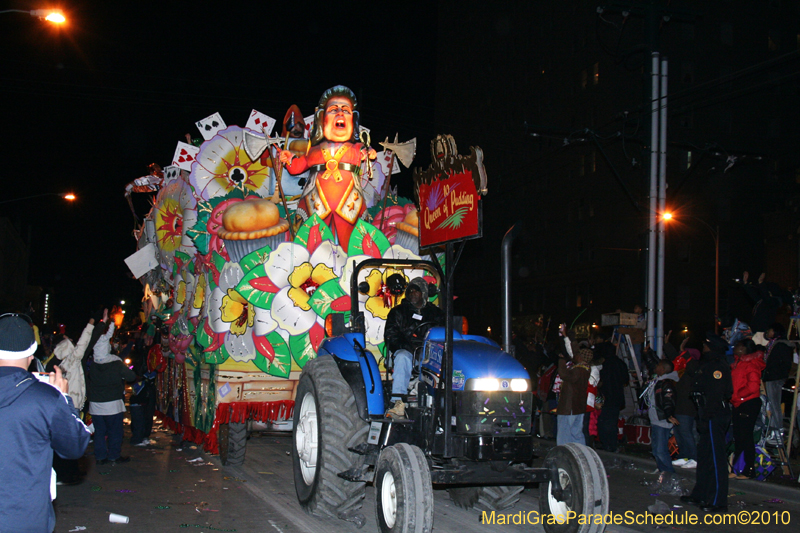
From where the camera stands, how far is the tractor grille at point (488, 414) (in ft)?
18.0

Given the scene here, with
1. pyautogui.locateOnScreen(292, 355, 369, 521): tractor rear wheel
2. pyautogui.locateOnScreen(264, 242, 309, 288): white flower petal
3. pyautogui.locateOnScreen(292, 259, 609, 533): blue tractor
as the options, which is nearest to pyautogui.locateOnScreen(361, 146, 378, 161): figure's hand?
pyautogui.locateOnScreen(264, 242, 309, 288): white flower petal

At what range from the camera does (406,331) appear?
6.50 m

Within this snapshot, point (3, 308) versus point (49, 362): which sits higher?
point (3, 308)

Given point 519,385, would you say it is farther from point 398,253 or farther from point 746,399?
point 746,399

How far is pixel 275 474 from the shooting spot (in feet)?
29.3

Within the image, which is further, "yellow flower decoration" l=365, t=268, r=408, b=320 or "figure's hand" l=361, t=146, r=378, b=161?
"figure's hand" l=361, t=146, r=378, b=161

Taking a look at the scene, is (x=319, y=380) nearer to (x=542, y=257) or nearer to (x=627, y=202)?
(x=627, y=202)

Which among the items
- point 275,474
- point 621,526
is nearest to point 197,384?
point 275,474

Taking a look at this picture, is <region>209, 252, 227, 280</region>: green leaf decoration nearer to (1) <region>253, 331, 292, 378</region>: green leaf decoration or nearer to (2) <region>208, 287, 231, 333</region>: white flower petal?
(2) <region>208, 287, 231, 333</region>: white flower petal

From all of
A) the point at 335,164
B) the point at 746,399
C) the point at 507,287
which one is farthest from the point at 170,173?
the point at 746,399

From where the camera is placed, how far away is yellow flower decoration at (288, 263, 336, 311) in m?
8.63

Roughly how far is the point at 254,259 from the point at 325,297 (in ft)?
3.30

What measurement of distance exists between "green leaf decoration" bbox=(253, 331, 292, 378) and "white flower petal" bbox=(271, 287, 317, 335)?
17cm

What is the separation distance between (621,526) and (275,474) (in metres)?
4.34
